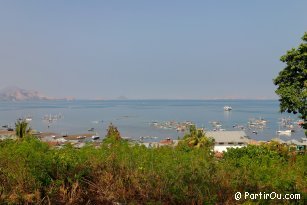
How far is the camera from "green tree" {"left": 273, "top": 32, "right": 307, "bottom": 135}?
69.9 ft

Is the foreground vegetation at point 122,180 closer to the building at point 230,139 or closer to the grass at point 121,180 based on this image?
the grass at point 121,180

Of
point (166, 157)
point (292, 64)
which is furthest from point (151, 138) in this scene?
point (166, 157)

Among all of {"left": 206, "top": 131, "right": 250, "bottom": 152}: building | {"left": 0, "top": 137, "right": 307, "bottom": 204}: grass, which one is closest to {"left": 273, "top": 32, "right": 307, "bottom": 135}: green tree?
{"left": 0, "top": 137, "right": 307, "bottom": 204}: grass

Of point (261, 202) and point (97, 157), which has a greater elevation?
point (97, 157)

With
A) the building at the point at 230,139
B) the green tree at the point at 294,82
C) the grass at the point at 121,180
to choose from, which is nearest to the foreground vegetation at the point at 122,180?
the grass at the point at 121,180

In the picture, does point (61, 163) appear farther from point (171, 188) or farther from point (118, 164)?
point (171, 188)

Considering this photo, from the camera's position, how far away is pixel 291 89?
2181 cm

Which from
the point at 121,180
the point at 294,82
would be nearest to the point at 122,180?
the point at 121,180

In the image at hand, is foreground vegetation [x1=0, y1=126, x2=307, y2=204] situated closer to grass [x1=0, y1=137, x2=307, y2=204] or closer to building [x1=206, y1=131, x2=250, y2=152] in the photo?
grass [x1=0, y1=137, x2=307, y2=204]

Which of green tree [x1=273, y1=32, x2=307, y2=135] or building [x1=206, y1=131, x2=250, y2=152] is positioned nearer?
green tree [x1=273, y1=32, x2=307, y2=135]

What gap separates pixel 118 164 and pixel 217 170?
2.07 metres

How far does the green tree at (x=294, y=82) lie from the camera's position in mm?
21312

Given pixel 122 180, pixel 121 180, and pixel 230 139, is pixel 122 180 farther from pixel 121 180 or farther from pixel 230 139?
pixel 230 139

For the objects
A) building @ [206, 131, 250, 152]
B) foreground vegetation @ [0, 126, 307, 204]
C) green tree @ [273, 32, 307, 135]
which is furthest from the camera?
building @ [206, 131, 250, 152]
